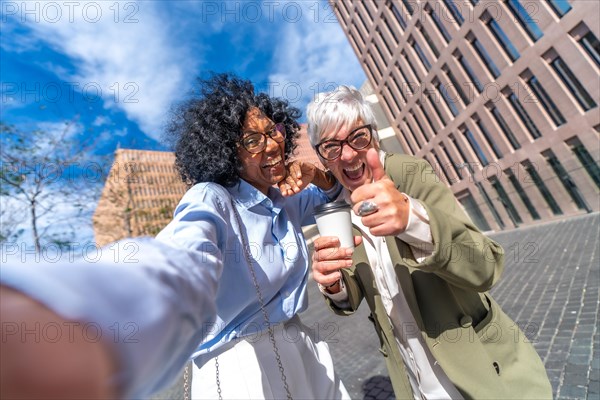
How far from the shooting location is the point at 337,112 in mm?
1912

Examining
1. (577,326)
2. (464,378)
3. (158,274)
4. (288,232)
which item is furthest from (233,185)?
(577,326)

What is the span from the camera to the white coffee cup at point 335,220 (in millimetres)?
1494

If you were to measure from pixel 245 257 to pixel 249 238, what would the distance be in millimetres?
133

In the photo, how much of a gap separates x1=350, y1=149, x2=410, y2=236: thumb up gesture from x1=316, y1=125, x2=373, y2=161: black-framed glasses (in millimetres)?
683

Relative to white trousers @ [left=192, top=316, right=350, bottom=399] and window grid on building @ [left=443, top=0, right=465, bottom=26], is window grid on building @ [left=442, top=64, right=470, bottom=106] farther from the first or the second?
white trousers @ [left=192, top=316, right=350, bottom=399]

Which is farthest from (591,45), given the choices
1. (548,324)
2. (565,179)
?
(548,324)

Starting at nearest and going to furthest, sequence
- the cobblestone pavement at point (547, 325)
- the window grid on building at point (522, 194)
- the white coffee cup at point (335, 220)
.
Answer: the white coffee cup at point (335, 220), the cobblestone pavement at point (547, 325), the window grid on building at point (522, 194)

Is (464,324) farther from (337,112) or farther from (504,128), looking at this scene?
(504,128)

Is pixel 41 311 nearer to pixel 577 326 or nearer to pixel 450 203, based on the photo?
pixel 450 203

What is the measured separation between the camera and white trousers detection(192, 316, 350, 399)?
5.16 feet

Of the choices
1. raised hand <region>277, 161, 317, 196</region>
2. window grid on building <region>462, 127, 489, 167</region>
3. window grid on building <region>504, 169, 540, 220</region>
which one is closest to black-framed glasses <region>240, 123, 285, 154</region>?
raised hand <region>277, 161, 317, 196</region>

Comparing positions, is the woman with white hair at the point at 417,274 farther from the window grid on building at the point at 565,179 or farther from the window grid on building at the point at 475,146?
the window grid on building at the point at 475,146

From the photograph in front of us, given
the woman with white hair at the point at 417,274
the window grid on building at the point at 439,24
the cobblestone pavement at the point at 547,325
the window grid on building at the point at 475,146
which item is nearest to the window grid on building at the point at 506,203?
the window grid on building at the point at 475,146

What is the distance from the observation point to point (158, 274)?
534 millimetres
